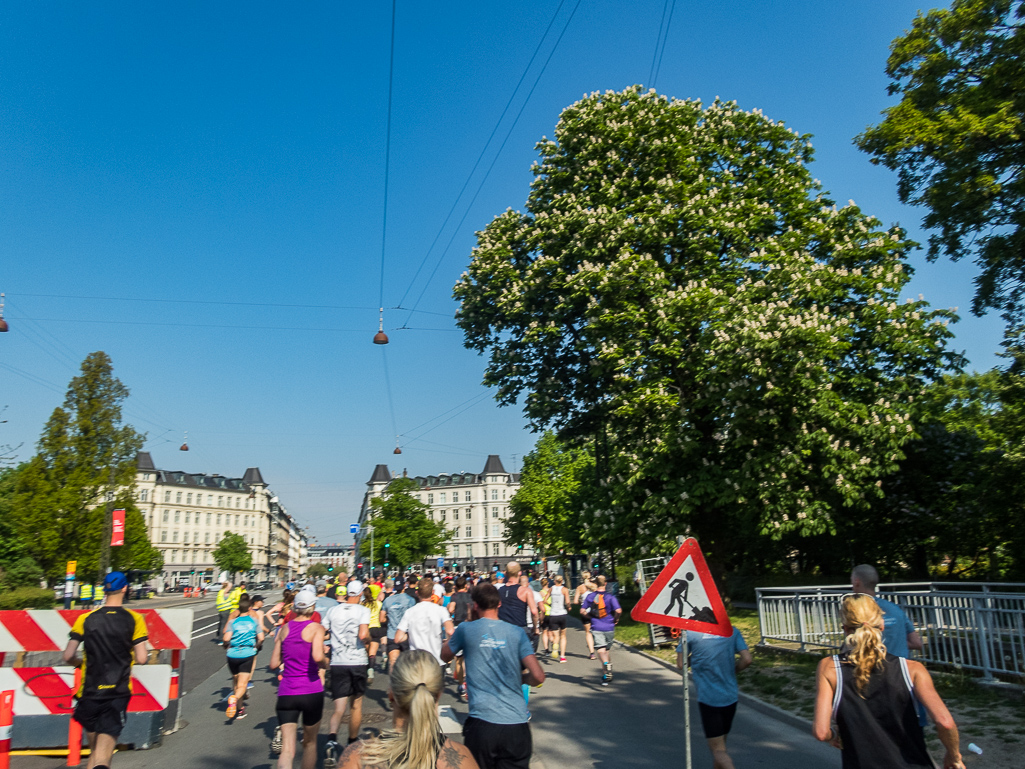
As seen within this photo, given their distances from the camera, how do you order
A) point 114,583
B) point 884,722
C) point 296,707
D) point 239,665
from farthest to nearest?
point 239,665 < point 296,707 < point 114,583 < point 884,722

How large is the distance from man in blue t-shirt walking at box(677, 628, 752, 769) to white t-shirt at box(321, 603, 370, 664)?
3633mm

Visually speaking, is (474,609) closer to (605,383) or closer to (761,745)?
(761,745)

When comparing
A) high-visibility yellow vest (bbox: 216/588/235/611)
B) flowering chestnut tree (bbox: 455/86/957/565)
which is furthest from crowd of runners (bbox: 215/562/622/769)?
flowering chestnut tree (bbox: 455/86/957/565)

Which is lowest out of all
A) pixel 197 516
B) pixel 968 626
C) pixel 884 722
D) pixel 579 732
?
pixel 579 732

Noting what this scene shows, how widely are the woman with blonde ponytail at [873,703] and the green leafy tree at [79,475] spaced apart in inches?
1537

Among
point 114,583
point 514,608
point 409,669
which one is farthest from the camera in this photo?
point 514,608

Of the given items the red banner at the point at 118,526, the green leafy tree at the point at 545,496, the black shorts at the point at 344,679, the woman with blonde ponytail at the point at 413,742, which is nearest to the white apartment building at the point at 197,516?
the green leafy tree at the point at 545,496

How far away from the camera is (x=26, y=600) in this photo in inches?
890

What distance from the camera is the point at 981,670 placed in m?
9.52

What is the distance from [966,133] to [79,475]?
38.5m

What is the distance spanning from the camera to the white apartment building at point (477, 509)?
129375 millimetres

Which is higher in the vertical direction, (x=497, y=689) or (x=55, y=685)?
(x=497, y=689)

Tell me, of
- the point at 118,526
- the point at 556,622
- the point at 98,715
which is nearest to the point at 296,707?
the point at 98,715

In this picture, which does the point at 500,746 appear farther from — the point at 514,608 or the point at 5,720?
the point at 514,608
